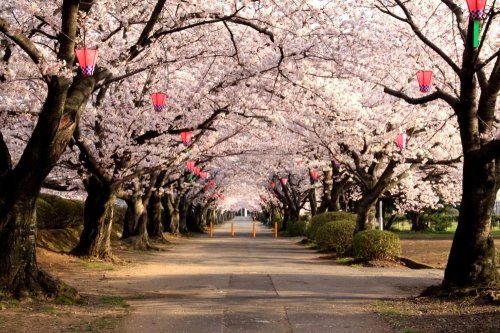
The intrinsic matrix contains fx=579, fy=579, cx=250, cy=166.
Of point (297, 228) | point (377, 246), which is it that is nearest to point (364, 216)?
point (377, 246)

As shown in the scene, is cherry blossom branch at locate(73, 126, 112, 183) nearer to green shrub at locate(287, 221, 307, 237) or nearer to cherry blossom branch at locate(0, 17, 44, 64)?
cherry blossom branch at locate(0, 17, 44, 64)

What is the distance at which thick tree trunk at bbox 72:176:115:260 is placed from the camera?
59.4 feet

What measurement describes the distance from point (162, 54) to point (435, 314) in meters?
9.79

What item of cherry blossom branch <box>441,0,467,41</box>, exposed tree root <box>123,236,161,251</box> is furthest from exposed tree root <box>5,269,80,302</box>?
exposed tree root <box>123,236,161,251</box>

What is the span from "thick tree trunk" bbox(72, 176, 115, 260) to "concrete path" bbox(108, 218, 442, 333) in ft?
5.28

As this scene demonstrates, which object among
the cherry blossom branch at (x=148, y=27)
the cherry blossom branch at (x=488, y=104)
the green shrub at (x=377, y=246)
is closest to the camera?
the cherry blossom branch at (x=148, y=27)

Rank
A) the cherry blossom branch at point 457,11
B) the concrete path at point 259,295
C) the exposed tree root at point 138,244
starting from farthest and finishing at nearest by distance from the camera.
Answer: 1. the exposed tree root at point 138,244
2. the cherry blossom branch at point 457,11
3. the concrete path at point 259,295

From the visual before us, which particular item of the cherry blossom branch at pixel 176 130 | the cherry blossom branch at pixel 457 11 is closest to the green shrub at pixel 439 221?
the cherry blossom branch at pixel 176 130

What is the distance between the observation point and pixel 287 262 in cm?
1938

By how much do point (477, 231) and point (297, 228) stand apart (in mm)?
31421

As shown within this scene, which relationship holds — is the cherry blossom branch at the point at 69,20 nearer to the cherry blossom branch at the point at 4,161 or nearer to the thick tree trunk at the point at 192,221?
the cherry blossom branch at the point at 4,161

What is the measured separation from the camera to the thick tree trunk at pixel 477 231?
1009 centimetres

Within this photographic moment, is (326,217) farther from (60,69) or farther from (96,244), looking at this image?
(60,69)

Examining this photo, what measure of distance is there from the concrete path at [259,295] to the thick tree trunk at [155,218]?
538 inches
